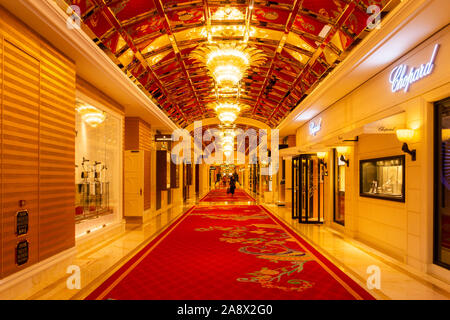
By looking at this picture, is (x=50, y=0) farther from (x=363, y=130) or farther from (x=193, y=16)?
(x=363, y=130)

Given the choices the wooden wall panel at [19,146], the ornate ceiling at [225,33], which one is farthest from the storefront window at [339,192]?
the wooden wall panel at [19,146]

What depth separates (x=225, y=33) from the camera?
6.93 metres

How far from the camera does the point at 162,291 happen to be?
3717mm

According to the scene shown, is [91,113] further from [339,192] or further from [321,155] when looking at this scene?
[339,192]

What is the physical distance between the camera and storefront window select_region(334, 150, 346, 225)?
8.03 m

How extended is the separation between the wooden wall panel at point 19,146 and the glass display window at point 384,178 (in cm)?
539

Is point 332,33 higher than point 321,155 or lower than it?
higher

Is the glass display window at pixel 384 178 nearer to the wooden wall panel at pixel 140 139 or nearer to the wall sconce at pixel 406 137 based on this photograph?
the wall sconce at pixel 406 137

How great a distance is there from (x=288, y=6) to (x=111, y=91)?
4061 millimetres

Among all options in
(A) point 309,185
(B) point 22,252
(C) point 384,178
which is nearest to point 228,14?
(C) point 384,178

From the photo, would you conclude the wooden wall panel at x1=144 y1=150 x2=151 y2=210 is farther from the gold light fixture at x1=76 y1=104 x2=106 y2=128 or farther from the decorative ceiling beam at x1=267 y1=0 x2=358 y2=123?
the decorative ceiling beam at x1=267 y1=0 x2=358 y2=123

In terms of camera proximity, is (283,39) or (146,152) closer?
(283,39)

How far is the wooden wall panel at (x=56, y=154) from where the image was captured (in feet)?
14.4

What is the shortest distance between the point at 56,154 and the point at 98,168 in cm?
482
